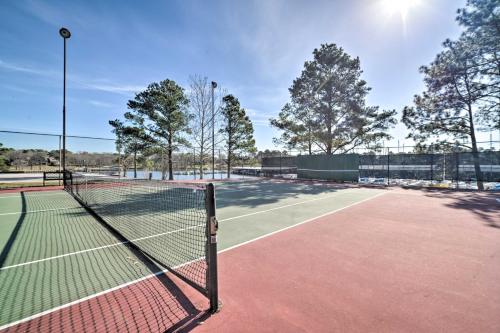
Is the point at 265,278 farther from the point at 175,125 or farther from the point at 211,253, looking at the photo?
the point at 175,125

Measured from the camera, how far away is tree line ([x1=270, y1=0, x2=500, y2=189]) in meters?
14.0

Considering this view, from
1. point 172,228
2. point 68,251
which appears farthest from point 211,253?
point 172,228

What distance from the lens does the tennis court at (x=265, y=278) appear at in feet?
7.50

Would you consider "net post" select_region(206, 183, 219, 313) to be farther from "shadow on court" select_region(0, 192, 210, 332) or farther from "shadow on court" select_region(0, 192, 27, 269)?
"shadow on court" select_region(0, 192, 27, 269)

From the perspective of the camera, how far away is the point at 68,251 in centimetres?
406

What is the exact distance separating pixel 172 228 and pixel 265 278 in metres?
3.24

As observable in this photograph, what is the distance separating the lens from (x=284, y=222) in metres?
→ 6.05

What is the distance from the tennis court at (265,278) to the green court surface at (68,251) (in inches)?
0.9

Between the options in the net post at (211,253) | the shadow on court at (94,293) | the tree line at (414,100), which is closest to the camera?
the shadow on court at (94,293)

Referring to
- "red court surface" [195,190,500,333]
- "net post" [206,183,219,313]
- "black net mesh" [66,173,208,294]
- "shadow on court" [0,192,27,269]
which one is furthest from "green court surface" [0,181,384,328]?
"net post" [206,183,219,313]

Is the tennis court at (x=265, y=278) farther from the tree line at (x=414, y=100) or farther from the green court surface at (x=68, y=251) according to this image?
the tree line at (x=414, y=100)

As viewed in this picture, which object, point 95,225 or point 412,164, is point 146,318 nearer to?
point 95,225

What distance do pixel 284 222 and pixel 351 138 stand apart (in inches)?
631

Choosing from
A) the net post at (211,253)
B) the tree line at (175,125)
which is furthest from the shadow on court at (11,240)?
the tree line at (175,125)
